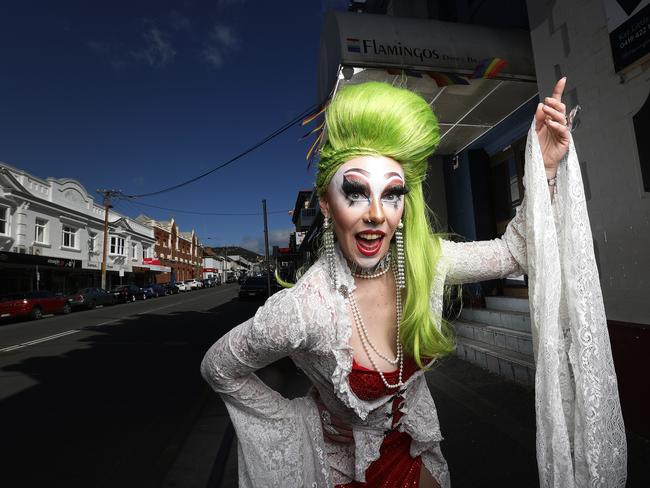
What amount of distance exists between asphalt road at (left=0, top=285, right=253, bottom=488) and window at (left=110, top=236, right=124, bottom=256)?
77.6 ft

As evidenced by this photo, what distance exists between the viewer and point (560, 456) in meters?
0.96

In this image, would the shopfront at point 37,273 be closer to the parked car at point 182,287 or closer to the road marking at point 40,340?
the road marking at point 40,340

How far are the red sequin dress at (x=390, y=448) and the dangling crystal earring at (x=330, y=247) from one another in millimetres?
291

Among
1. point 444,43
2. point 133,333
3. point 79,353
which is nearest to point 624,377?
point 444,43

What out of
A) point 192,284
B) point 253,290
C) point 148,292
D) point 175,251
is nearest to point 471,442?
point 253,290

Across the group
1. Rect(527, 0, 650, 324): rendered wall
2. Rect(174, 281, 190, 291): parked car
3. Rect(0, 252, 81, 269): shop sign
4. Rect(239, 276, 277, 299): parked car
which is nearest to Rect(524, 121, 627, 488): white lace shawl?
Rect(527, 0, 650, 324): rendered wall

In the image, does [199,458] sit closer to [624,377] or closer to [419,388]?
[419,388]

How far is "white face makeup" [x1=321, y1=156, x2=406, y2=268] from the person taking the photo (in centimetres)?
117

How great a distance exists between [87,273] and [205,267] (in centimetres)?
Result: 3767

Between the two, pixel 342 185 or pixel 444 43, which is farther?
pixel 444 43

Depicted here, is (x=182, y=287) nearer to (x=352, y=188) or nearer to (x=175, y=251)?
(x=175, y=251)

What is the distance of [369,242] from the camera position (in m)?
1.20

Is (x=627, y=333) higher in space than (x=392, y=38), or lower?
lower

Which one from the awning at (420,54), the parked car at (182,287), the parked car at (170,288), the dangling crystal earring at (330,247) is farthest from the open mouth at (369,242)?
the parked car at (182,287)
